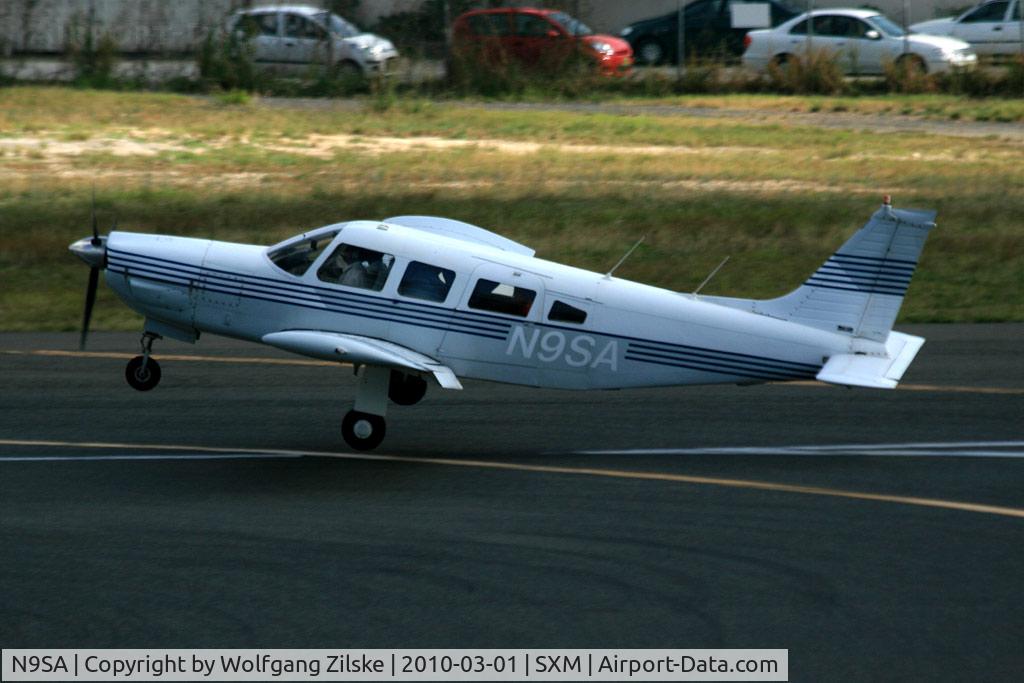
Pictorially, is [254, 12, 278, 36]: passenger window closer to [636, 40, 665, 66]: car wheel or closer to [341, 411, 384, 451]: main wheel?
[636, 40, 665, 66]: car wheel

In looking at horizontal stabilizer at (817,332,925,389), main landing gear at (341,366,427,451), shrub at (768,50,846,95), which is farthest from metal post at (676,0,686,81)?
main landing gear at (341,366,427,451)

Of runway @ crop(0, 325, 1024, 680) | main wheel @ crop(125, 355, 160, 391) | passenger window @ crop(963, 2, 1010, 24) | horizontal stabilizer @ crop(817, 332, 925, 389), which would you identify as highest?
passenger window @ crop(963, 2, 1010, 24)

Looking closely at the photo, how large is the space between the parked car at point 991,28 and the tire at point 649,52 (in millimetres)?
7997

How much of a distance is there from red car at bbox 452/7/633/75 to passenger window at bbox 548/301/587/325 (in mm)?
28399

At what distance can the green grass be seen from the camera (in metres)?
23.1

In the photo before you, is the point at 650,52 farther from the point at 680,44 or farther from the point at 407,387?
the point at 407,387

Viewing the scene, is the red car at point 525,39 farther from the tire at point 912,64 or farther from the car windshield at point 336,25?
the tire at point 912,64

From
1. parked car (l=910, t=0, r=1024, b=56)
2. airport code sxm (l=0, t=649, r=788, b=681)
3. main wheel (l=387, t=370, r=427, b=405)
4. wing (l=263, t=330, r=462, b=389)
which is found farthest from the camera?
parked car (l=910, t=0, r=1024, b=56)

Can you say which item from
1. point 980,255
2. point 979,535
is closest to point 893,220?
point 979,535

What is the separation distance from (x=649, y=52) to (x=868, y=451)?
33464mm

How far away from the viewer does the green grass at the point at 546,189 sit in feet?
75.9

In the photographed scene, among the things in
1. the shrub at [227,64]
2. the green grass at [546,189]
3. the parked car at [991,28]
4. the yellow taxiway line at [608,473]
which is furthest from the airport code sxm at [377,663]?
the parked car at [991,28]

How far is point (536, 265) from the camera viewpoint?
13.8 meters

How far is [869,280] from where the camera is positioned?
13.4m
